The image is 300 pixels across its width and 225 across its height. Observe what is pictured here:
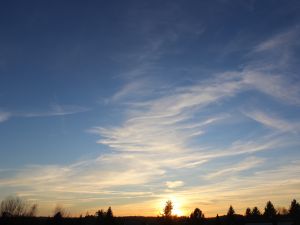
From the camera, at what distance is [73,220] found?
119875mm

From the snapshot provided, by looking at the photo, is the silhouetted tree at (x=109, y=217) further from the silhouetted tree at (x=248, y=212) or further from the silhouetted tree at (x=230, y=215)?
the silhouetted tree at (x=248, y=212)

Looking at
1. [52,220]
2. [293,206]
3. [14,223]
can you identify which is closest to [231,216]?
[293,206]

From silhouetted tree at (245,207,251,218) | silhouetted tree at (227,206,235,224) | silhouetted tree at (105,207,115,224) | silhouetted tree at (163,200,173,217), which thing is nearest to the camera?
silhouetted tree at (163,200,173,217)

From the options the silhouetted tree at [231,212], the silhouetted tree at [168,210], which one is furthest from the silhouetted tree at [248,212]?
the silhouetted tree at [168,210]

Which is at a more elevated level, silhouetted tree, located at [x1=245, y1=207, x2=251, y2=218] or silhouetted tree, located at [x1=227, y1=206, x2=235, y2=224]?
silhouetted tree, located at [x1=245, y1=207, x2=251, y2=218]

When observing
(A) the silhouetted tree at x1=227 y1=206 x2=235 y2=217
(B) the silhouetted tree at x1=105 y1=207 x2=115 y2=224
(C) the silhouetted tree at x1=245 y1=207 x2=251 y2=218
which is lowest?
(B) the silhouetted tree at x1=105 y1=207 x2=115 y2=224

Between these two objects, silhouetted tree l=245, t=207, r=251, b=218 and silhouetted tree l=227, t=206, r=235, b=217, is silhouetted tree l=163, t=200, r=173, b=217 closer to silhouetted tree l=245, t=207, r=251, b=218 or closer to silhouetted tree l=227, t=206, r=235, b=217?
silhouetted tree l=227, t=206, r=235, b=217

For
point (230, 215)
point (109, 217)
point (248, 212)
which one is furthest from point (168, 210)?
point (248, 212)

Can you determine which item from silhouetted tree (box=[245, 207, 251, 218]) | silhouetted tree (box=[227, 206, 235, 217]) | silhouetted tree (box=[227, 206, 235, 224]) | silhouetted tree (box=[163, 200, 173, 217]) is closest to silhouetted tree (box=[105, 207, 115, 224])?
silhouetted tree (box=[163, 200, 173, 217])

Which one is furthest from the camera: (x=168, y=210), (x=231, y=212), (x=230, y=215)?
(x=231, y=212)

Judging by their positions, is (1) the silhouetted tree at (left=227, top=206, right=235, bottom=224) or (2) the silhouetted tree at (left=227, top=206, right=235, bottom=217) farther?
(2) the silhouetted tree at (left=227, top=206, right=235, bottom=217)

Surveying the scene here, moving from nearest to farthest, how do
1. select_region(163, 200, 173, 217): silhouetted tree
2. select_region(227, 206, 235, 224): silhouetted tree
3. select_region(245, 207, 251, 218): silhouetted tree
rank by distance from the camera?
select_region(163, 200, 173, 217): silhouetted tree → select_region(227, 206, 235, 224): silhouetted tree → select_region(245, 207, 251, 218): silhouetted tree

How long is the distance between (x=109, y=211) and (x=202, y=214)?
951 inches

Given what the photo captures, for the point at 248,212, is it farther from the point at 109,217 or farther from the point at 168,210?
the point at 168,210
